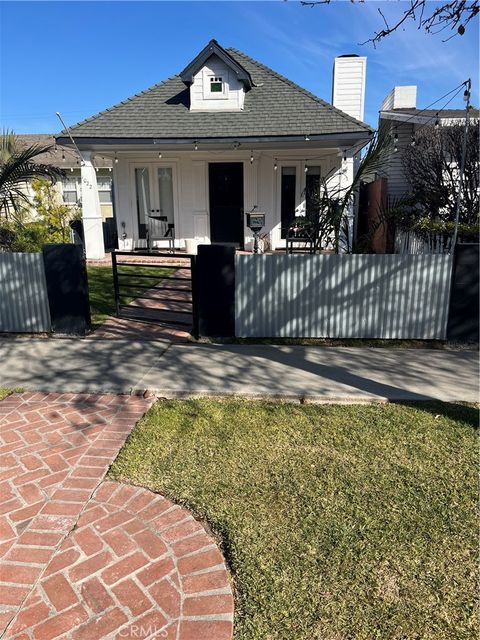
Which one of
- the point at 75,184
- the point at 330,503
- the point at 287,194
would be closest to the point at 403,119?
the point at 287,194

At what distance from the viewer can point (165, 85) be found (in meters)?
14.6

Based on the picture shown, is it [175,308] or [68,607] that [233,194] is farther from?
[68,607]

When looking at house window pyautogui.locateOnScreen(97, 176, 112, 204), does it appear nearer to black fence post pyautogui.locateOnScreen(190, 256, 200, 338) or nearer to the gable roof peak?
the gable roof peak

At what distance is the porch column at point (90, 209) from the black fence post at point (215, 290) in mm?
7424

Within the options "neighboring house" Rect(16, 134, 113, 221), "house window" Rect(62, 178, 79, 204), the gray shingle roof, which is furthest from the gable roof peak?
"house window" Rect(62, 178, 79, 204)

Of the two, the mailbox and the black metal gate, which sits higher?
the mailbox

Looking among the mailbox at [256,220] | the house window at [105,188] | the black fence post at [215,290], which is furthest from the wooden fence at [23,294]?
the house window at [105,188]

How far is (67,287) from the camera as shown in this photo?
22.1 feet

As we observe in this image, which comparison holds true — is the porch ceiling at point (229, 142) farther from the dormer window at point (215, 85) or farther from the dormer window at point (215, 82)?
the dormer window at point (215, 85)

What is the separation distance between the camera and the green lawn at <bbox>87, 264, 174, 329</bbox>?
7.96 meters

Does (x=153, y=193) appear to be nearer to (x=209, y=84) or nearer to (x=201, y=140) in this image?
(x=201, y=140)

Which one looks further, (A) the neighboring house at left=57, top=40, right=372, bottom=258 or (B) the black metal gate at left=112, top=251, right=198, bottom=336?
(A) the neighboring house at left=57, top=40, right=372, bottom=258

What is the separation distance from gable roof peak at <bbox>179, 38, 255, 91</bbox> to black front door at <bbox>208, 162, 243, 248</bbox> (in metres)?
2.41

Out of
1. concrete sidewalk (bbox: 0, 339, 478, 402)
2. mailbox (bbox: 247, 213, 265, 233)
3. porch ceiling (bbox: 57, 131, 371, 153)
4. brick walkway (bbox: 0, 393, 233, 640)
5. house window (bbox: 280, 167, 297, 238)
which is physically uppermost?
porch ceiling (bbox: 57, 131, 371, 153)
